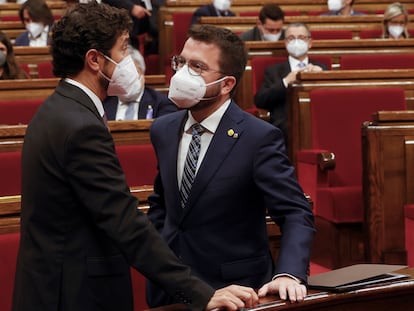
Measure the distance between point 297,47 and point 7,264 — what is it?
1.76 meters

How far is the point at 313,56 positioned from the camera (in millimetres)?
2910

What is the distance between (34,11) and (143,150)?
1630 millimetres

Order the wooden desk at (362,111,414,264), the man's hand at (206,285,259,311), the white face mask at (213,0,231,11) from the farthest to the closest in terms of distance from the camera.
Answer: the white face mask at (213,0,231,11)
the wooden desk at (362,111,414,264)
the man's hand at (206,285,259,311)

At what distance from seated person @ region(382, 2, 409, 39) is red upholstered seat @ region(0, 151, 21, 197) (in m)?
1.85

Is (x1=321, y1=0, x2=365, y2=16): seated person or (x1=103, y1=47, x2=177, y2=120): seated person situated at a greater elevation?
(x1=321, y1=0, x2=365, y2=16): seated person

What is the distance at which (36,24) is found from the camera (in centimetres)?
327

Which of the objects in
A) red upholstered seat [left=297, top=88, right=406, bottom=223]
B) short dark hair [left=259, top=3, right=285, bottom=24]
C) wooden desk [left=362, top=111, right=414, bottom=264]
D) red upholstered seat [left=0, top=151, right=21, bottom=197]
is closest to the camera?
red upholstered seat [left=0, top=151, right=21, bottom=197]

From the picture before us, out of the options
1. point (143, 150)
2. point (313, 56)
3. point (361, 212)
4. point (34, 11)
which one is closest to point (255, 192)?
point (143, 150)

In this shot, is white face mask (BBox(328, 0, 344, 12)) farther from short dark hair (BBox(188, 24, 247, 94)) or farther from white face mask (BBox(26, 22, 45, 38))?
short dark hair (BBox(188, 24, 247, 94))

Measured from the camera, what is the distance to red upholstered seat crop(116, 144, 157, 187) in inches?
70.1

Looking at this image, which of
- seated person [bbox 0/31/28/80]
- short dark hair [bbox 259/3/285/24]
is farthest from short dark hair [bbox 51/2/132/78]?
short dark hair [bbox 259/3/285/24]

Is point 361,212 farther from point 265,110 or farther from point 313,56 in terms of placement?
point 313,56

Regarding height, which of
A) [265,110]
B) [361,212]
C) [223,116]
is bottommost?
[361,212]

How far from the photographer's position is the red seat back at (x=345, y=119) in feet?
7.44
